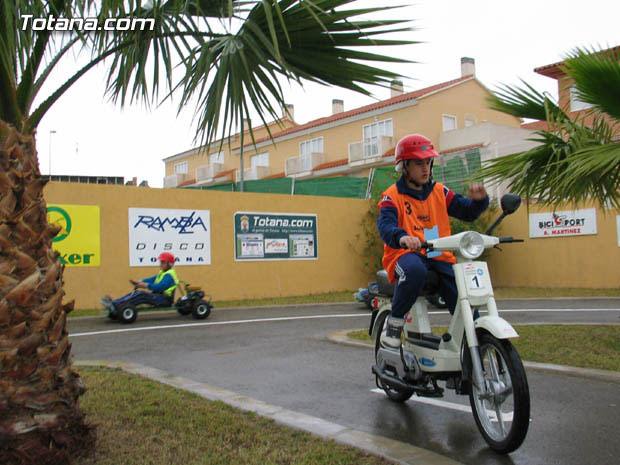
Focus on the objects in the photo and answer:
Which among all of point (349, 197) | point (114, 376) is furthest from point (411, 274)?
point (349, 197)

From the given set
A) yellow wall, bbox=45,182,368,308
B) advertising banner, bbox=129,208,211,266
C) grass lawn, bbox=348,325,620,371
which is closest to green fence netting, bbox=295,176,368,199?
yellow wall, bbox=45,182,368,308

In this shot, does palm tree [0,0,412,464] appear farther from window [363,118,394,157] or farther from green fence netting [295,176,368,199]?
window [363,118,394,157]

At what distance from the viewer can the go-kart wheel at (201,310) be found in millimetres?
12594

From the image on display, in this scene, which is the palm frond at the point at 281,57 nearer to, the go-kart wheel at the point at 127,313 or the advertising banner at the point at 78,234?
the go-kart wheel at the point at 127,313

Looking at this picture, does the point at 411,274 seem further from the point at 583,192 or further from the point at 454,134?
the point at 454,134

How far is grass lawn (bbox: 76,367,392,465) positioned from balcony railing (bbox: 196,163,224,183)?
4279cm

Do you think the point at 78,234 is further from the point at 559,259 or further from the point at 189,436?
the point at 559,259

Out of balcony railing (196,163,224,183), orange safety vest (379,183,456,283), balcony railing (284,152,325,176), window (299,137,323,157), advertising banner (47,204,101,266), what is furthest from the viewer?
balcony railing (196,163,224,183)

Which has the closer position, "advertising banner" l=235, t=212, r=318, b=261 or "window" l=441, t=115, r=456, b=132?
"advertising banner" l=235, t=212, r=318, b=261

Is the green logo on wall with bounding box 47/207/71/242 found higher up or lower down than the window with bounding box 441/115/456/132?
lower down

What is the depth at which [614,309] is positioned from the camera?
41.5 feet

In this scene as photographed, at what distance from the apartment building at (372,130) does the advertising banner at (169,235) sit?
13796 millimetres

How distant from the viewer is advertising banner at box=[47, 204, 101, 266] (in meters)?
14.2

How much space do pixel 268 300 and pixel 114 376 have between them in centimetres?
1072
